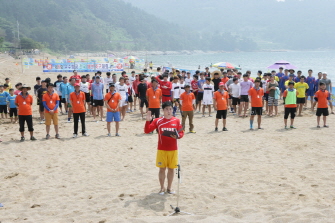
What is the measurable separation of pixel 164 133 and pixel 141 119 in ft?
27.2

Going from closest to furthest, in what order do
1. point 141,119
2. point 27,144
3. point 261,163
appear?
point 261,163, point 27,144, point 141,119

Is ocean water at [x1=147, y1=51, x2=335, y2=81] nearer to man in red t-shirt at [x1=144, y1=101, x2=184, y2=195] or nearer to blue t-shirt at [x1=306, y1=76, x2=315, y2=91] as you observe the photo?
blue t-shirt at [x1=306, y1=76, x2=315, y2=91]

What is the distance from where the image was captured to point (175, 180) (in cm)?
691

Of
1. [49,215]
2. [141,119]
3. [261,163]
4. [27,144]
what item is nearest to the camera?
[49,215]

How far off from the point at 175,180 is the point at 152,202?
1187 millimetres

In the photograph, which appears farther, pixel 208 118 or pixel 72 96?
pixel 208 118

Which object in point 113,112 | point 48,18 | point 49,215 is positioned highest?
point 48,18

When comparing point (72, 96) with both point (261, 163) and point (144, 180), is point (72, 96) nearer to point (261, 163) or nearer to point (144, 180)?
point (144, 180)

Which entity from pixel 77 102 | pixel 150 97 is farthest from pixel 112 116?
pixel 150 97

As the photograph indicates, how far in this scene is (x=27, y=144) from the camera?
998cm

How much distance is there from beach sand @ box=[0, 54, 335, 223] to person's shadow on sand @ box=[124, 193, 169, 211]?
2 centimetres

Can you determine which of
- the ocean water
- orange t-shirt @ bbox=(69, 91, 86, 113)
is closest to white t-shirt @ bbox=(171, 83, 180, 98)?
orange t-shirt @ bbox=(69, 91, 86, 113)

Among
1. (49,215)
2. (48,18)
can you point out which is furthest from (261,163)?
(48,18)

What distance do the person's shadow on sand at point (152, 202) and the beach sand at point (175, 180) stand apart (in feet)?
0.06
